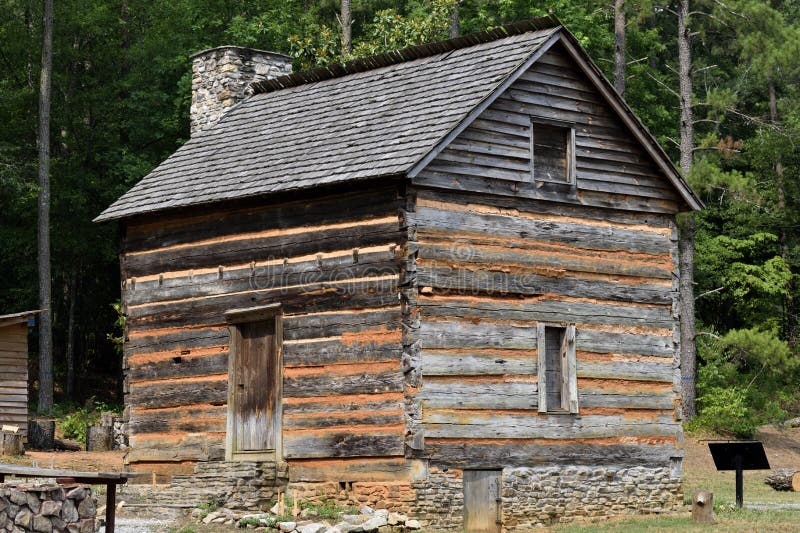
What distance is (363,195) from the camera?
747 inches

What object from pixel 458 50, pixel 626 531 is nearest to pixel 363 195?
pixel 458 50

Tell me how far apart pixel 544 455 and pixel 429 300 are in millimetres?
3122

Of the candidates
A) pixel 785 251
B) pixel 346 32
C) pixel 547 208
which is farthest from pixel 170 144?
pixel 547 208

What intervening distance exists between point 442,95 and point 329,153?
1975 millimetres

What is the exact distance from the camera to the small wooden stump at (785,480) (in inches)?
1014

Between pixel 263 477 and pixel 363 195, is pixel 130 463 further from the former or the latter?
pixel 363 195

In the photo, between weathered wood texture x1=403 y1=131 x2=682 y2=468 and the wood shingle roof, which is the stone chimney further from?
weathered wood texture x1=403 y1=131 x2=682 y2=468

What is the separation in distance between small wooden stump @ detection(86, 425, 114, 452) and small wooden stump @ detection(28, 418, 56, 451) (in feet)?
2.64

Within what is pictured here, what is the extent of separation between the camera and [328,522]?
17.6m

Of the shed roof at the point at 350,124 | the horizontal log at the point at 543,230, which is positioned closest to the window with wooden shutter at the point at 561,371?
the horizontal log at the point at 543,230

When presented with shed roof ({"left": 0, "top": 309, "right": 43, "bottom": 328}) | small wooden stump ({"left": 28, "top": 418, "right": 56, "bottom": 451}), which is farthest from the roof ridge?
small wooden stump ({"left": 28, "top": 418, "right": 56, "bottom": 451})

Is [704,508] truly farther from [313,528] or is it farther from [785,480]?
[785,480]

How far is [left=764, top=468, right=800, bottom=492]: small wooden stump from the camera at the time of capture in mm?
25766

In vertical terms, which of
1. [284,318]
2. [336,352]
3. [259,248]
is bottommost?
[336,352]
